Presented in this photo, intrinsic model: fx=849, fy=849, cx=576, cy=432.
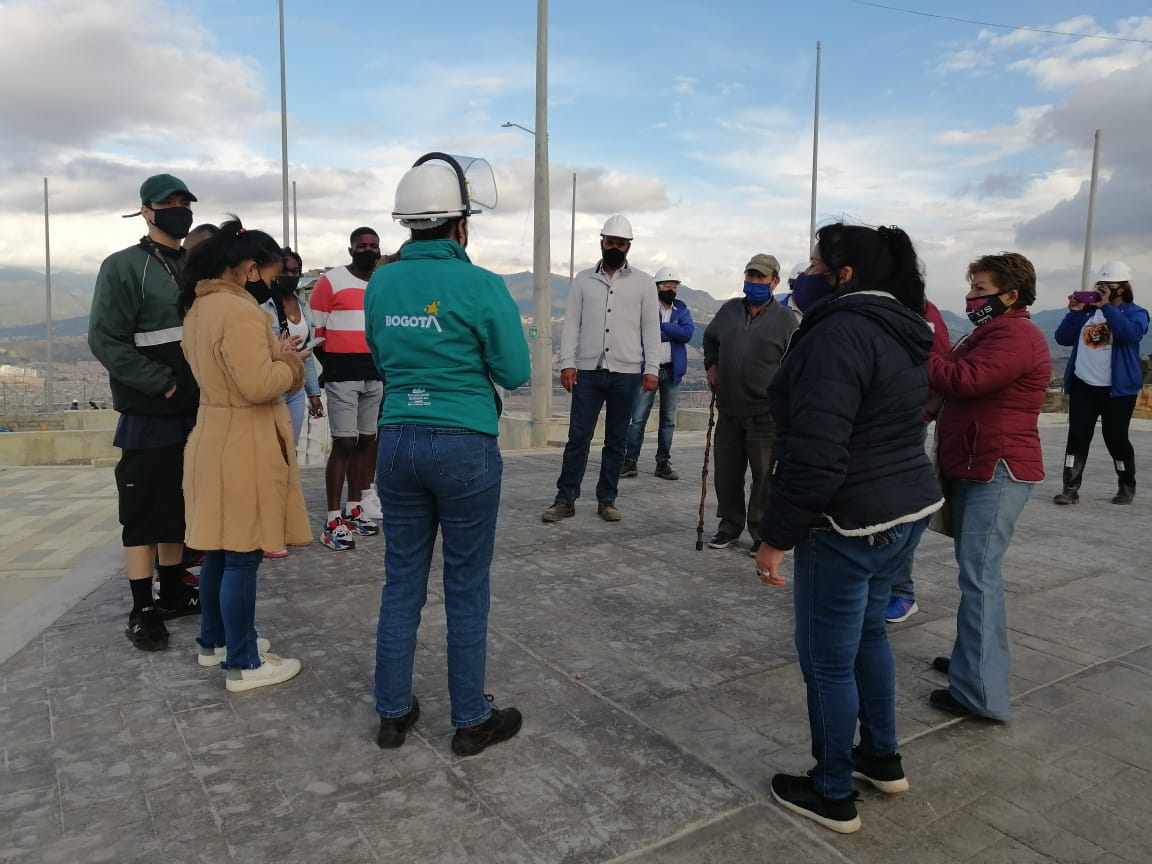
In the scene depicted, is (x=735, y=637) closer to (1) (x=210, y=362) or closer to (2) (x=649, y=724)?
(2) (x=649, y=724)

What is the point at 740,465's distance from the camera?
600cm

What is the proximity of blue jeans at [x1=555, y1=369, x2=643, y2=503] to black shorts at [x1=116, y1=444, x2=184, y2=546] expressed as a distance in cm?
310

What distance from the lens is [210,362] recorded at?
3303 millimetres

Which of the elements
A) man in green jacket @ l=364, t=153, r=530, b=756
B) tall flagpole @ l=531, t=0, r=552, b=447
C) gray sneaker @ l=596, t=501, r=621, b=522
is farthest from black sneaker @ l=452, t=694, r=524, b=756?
tall flagpole @ l=531, t=0, r=552, b=447

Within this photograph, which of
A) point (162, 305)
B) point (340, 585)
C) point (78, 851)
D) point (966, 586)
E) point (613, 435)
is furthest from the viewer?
point (613, 435)

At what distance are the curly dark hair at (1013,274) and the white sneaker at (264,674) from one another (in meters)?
3.24

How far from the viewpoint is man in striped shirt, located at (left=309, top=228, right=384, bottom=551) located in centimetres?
571

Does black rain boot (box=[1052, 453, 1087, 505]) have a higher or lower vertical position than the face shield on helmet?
lower

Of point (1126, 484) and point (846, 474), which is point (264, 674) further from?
point (1126, 484)

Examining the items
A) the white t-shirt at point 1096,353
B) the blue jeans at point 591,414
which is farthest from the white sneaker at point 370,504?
the white t-shirt at point 1096,353

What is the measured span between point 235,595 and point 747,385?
3578 mm

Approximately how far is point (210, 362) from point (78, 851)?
1.72 meters

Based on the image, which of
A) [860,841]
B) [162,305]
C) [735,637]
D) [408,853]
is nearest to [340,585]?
[162,305]

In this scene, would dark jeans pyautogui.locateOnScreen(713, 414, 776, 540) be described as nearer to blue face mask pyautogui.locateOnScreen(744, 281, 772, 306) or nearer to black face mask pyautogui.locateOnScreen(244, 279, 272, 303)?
blue face mask pyautogui.locateOnScreen(744, 281, 772, 306)
